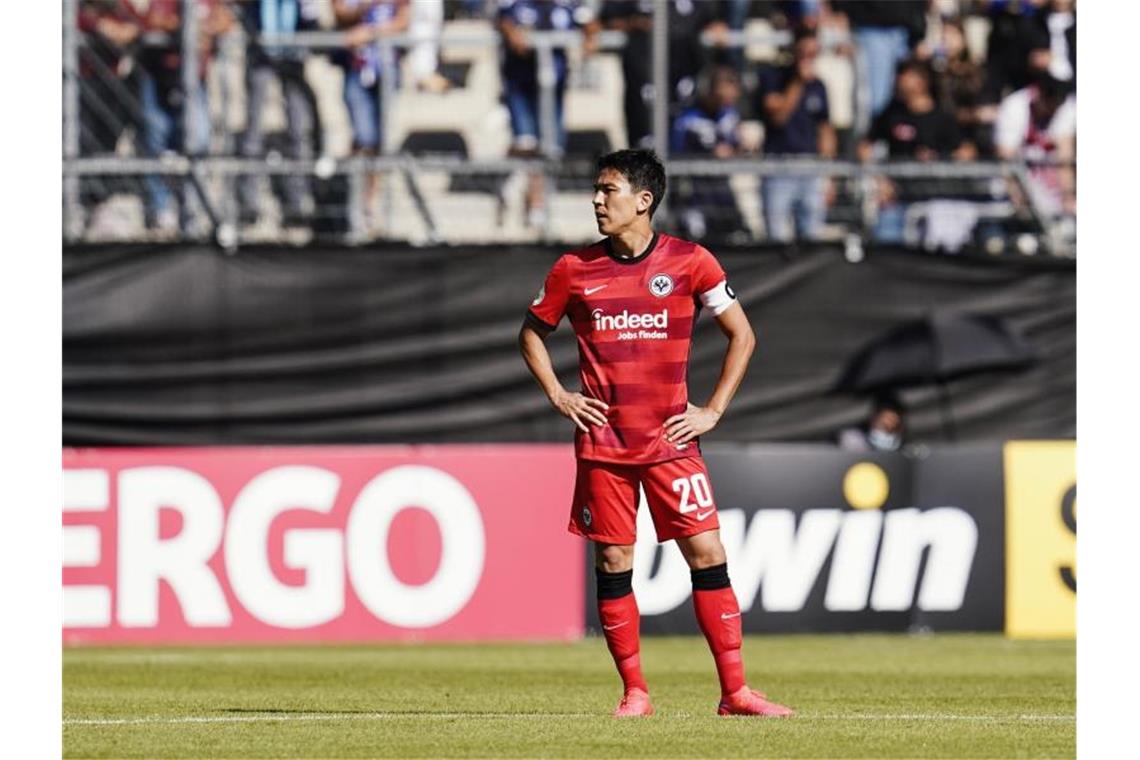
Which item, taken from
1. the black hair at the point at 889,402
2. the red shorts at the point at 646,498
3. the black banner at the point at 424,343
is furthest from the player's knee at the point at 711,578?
the black hair at the point at 889,402

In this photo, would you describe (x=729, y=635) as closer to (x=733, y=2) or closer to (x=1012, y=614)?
(x=1012, y=614)

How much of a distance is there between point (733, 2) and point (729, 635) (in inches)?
414

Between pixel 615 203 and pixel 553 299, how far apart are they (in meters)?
0.50

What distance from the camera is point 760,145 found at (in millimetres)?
18703

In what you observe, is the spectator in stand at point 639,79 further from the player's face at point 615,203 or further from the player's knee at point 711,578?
the player's knee at point 711,578

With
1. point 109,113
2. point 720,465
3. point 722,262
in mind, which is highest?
point 109,113

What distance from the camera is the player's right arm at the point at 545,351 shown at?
362 inches

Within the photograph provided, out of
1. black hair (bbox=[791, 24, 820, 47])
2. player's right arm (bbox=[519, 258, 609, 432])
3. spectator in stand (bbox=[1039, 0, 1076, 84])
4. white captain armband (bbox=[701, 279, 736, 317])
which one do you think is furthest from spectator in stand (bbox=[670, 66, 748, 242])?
white captain armband (bbox=[701, 279, 736, 317])

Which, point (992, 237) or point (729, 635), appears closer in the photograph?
point (729, 635)

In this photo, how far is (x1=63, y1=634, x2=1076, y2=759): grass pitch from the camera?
8.08 m

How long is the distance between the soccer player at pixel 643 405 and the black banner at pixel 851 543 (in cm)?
696

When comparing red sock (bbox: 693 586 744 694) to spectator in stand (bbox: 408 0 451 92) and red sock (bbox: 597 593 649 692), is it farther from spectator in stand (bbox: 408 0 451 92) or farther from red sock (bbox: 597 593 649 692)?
spectator in stand (bbox: 408 0 451 92)
